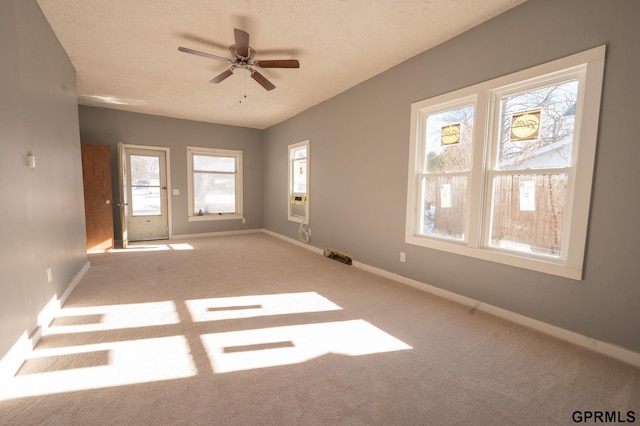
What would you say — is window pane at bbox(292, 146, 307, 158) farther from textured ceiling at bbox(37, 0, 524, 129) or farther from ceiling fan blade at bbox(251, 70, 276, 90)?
ceiling fan blade at bbox(251, 70, 276, 90)

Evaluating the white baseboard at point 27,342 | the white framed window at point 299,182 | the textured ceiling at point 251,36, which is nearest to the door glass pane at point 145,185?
the textured ceiling at point 251,36

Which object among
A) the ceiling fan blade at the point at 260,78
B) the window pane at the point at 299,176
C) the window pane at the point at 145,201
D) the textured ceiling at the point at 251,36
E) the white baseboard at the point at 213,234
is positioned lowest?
the white baseboard at the point at 213,234

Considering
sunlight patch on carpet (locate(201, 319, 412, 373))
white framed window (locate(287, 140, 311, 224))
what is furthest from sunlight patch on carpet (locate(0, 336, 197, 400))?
white framed window (locate(287, 140, 311, 224))

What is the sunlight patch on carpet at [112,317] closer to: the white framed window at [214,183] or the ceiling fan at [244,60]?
the ceiling fan at [244,60]

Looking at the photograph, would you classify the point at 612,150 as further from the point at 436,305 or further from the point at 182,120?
the point at 182,120

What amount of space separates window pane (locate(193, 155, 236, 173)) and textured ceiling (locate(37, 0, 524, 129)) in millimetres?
2177

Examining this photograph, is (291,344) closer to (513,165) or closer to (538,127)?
(513,165)

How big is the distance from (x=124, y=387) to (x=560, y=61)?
379 cm

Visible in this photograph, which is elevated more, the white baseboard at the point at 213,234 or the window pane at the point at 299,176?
the window pane at the point at 299,176

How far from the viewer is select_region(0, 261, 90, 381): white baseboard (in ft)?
5.47

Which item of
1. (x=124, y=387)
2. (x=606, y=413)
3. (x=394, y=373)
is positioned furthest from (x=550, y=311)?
(x=124, y=387)

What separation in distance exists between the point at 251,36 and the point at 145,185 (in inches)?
182

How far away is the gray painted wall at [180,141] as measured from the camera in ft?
18.4

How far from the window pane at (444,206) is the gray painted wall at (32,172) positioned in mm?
3621
